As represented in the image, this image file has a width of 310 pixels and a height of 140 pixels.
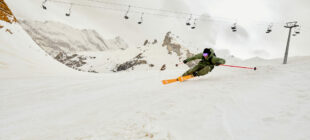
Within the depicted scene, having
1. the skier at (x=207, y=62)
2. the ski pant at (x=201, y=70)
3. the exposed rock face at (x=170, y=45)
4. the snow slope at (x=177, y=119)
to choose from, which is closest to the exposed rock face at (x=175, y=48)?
the exposed rock face at (x=170, y=45)

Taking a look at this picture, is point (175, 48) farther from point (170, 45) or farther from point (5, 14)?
point (5, 14)

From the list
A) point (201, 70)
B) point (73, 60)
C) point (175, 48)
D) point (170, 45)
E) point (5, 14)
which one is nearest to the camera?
point (201, 70)

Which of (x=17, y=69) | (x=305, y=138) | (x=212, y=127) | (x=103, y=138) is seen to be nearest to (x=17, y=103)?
(x=103, y=138)

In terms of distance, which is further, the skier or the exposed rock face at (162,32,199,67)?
the exposed rock face at (162,32,199,67)

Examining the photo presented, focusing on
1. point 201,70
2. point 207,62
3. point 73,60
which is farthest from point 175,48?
point 201,70

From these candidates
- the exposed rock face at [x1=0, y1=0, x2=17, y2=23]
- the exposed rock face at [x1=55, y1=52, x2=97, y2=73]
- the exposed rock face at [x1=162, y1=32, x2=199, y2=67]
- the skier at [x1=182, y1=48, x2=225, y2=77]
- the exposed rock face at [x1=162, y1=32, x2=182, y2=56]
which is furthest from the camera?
the exposed rock face at [x1=55, y1=52, x2=97, y2=73]

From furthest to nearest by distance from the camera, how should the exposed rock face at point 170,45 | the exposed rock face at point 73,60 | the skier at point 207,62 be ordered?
the exposed rock face at point 73,60 < the exposed rock face at point 170,45 < the skier at point 207,62

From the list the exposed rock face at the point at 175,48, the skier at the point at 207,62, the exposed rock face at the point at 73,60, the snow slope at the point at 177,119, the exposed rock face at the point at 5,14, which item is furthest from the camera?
the exposed rock face at the point at 73,60

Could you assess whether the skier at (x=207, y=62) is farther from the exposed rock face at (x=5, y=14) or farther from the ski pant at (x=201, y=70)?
the exposed rock face at (x=5, y=14)

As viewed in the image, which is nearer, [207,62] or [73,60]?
[207,62]

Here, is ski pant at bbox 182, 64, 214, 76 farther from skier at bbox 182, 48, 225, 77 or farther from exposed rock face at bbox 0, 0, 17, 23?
exposed rock face at bbox 0, 0, 17, 23

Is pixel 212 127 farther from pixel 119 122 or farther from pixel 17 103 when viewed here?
pixel 17 103

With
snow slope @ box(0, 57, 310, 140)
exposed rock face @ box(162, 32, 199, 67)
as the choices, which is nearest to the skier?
snow slope @ box(0, 57, 310, 140)

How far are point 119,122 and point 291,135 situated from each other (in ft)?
8.54
